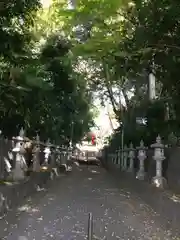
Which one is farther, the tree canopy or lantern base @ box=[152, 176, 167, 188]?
lantern base @ box=[152, 176, 167, 188]

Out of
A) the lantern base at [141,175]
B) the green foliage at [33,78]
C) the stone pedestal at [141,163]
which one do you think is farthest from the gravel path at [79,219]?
the green foliage at [33,78]

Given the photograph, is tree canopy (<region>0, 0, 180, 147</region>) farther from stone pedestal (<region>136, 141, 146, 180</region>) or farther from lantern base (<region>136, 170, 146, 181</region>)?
lantern base (<region>136, 170, 146, 181</region>)

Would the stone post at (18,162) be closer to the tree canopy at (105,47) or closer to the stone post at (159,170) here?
the tree canopy at (105,47)

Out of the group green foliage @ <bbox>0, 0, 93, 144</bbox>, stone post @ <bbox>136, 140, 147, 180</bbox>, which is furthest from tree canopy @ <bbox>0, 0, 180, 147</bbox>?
stone post @ <bbox>136, 140, 147, 180</bbox>

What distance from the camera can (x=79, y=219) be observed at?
10414 mm

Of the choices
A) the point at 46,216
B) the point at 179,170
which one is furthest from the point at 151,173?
the point at 46,216

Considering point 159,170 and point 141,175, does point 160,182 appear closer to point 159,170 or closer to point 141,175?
point 159,170

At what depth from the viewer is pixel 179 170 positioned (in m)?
12.2

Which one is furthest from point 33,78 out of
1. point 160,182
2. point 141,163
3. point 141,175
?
point 141,175

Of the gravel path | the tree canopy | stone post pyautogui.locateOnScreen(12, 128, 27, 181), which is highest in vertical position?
the tree canopy

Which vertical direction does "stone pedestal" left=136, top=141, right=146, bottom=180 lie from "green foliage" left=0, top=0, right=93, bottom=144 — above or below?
below

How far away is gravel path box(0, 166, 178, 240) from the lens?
28.7ft

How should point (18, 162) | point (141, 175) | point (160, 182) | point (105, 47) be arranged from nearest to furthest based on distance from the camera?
point (105, 47), point (160, 182), point (18, 162), point (141, 175)

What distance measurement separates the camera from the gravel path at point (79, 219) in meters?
8.74
